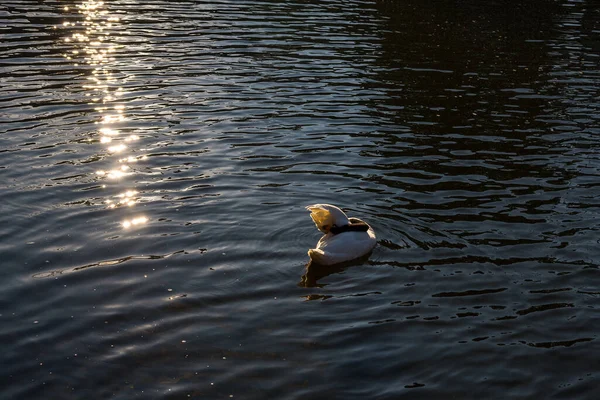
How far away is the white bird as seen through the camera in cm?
1159

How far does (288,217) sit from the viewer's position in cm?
1313

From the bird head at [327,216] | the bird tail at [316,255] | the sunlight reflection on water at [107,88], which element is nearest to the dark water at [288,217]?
the sunlight reflection on water at [107,88]

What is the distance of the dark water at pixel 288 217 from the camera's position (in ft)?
30.0

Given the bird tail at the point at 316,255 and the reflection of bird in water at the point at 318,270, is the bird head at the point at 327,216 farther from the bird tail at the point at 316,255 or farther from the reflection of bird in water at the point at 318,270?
the bird tail at the point at 316,255

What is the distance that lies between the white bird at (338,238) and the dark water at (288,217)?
0.98ft

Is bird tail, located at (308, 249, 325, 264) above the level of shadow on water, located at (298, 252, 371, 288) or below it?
above

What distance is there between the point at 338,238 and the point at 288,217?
5.23 feet

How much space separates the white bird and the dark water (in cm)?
30

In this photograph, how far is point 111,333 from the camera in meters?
9.63

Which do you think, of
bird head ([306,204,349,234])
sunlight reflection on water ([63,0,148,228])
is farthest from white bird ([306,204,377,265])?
sunlight reflection on water ([63,0,148,228])

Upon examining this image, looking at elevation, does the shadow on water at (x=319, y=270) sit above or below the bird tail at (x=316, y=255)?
below

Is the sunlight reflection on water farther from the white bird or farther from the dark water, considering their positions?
the white bird

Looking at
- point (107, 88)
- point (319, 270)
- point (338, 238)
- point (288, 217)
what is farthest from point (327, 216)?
point (107, 88)

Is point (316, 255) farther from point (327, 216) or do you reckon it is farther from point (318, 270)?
point (327, 216)
